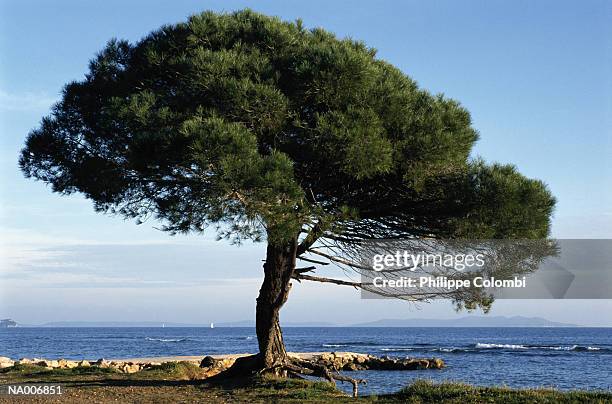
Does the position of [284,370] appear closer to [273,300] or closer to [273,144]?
[273,300]

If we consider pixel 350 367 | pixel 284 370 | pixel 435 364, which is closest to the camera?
pixel 284 370

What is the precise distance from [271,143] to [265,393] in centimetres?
500

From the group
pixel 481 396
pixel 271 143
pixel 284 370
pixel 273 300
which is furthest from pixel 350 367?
pixel 271 143

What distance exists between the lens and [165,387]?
1573 cm

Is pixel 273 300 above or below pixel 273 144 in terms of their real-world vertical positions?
below

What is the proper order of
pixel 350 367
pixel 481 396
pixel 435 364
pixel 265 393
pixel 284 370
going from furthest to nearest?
1. pixel 435 364
2. pixel 350 367
3. pixel 284 370
4. pixel 265 393
5. pixel 481 396

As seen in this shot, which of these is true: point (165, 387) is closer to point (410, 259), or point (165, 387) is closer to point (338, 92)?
point (410, 259)

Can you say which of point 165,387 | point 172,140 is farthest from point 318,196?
point 165,387

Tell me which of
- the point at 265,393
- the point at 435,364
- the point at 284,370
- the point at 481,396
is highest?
the point at 284,370

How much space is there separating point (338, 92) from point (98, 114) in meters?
5.41

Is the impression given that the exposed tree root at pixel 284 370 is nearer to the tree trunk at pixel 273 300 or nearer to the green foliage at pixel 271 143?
Answer: the tree trunk at pixel 273 300

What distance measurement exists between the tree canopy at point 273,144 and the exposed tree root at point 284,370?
2.64 meters

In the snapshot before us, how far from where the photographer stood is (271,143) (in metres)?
13.9

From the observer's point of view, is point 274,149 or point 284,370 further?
point 284,370
